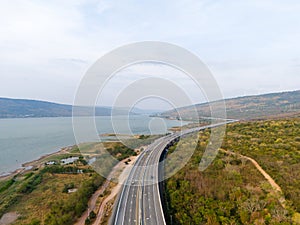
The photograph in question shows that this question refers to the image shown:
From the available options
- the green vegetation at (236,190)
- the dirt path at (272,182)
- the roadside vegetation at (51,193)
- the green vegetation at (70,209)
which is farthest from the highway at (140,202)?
the dirt path at (272,182)

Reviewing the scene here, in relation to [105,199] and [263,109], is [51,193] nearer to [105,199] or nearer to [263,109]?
[105,199]

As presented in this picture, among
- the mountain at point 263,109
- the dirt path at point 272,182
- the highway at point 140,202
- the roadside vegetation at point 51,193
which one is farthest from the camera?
the mountain at point 263,109

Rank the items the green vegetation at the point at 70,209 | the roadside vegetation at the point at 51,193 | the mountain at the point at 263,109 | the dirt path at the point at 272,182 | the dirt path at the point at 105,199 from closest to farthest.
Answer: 1. the dirt path at the point at 272,182
2. the green vegetation at the point at 70,209
3. the dirt path at the point at 105,199
4. the roadside vegetation at the point at 51,193
5. the mountain at the point at 263,109

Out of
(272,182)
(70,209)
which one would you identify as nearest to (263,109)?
(272,182)

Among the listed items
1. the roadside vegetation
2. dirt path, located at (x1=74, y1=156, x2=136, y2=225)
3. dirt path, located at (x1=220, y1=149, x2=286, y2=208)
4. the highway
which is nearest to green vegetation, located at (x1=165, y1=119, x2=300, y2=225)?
dirt path, located at (x1=220, y1=149, x2=286, y2=208)

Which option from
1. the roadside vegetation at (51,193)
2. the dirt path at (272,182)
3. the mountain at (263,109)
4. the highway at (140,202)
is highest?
the mountain at (263,109)

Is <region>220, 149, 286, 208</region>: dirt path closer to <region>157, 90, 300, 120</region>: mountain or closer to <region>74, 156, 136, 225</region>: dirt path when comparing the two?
<region>74, 156, 136, 225</region>: dirt path

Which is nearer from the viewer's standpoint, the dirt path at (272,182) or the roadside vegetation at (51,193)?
the dirt path at (272,182)

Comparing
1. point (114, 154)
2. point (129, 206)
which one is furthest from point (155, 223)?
point (114, 154)

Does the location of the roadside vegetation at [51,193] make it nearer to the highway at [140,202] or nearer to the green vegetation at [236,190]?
the highway at [140,202]
